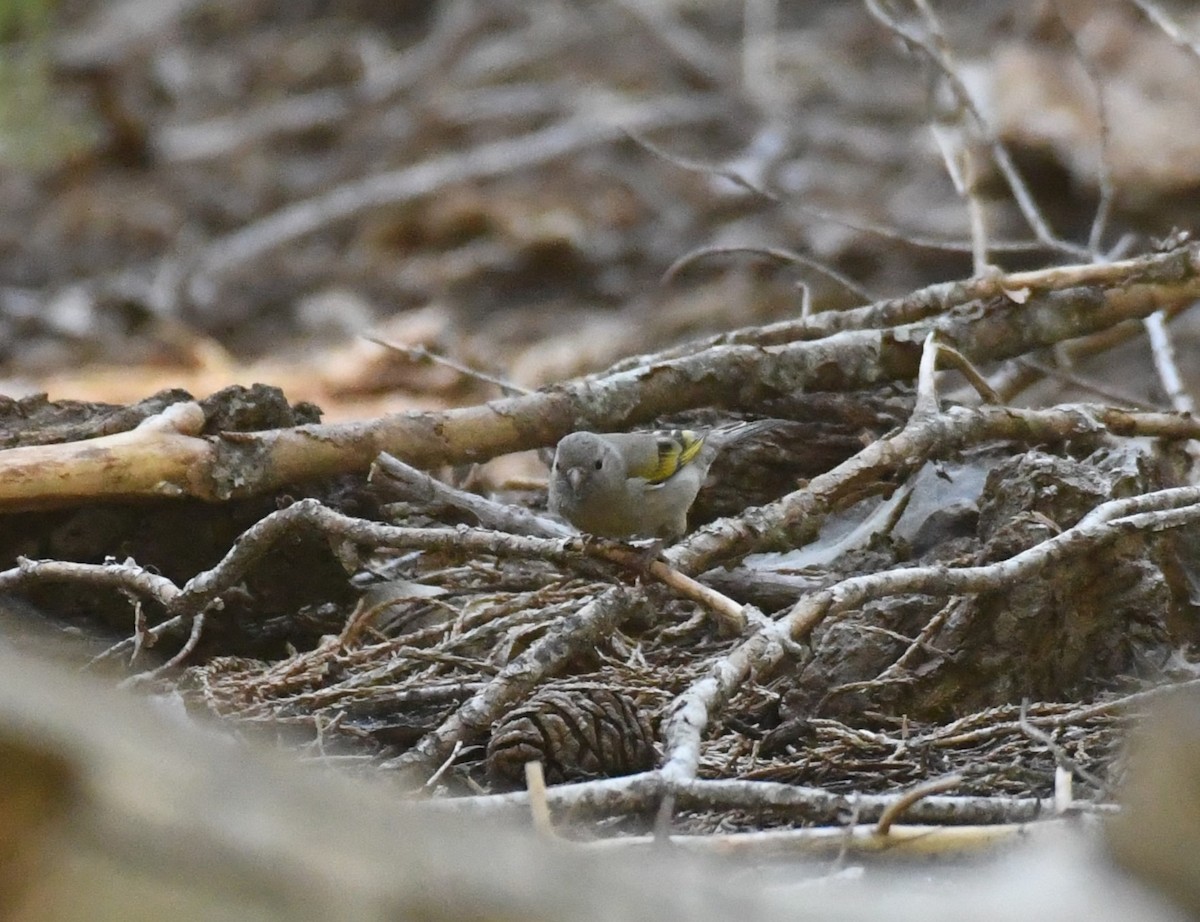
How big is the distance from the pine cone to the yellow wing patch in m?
1.21

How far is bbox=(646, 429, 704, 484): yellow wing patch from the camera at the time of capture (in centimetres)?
419

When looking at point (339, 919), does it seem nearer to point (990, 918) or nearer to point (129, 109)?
point (990, 918)

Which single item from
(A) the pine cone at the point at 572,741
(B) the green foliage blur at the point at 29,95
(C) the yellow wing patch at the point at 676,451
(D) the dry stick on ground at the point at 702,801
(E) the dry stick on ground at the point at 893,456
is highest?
(B) the green foliage blur at the point at 29,95

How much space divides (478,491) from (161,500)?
1229 millimetres

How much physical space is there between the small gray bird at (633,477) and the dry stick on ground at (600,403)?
0.36 ft

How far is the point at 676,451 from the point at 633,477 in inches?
8.3

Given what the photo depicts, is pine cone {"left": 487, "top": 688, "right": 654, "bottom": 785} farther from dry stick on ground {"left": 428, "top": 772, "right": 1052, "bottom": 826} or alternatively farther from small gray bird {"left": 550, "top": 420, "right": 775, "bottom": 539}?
small gray bird {"left": 550, "top": 420, "right": 775, "bottom": 539}

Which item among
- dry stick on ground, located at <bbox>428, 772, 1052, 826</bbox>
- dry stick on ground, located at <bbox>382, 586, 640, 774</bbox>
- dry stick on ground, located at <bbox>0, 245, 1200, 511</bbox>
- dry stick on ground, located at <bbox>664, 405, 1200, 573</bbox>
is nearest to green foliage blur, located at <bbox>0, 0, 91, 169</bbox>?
dry stick on ground, located at <bbox>0, 245, 1200, 511</bbox>

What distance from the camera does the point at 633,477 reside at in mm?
4066

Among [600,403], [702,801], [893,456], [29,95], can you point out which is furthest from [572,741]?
[29,95]

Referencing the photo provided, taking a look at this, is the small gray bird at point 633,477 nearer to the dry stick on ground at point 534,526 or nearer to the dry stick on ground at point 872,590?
the dry stick on ground at point 534,526

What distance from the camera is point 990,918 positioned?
4.85ft

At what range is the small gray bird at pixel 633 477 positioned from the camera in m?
4.00

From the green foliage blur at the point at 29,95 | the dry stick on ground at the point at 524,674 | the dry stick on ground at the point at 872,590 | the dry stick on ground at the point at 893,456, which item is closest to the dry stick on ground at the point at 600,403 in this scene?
the dry stick on ground at the point at 893,456
